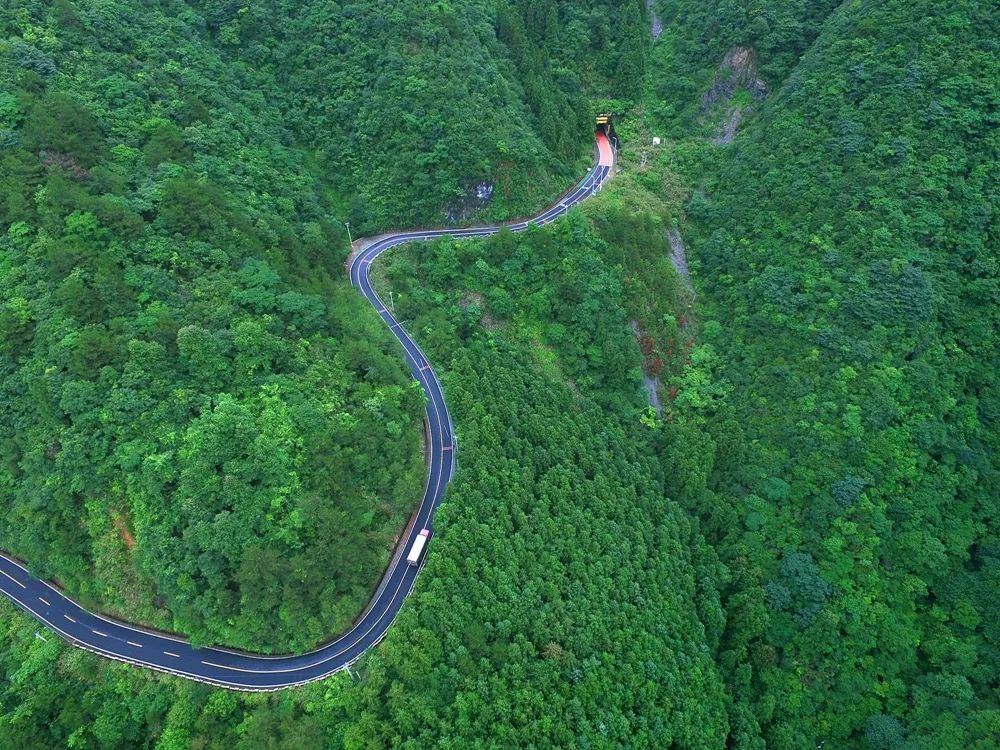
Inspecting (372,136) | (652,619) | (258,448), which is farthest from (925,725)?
(372,136)

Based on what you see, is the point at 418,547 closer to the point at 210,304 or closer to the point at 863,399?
the point at 210,304

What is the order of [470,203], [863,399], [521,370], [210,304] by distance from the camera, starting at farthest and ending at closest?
[470,203], [521,370], [863,399], [210,304]

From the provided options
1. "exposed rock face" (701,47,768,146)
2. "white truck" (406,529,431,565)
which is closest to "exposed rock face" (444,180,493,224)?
"exposed rock face" (701,47,768,146)

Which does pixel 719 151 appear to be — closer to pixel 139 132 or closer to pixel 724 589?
pixel 724 589

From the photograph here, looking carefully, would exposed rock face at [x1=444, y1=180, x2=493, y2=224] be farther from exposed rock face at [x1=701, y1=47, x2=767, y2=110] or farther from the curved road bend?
the curved road bend

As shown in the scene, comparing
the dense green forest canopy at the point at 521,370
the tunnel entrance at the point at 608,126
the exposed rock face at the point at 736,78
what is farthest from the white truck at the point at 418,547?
the exposed rock face at the point at 736,78

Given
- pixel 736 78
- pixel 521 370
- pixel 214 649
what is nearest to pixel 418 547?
pixel 214 649
